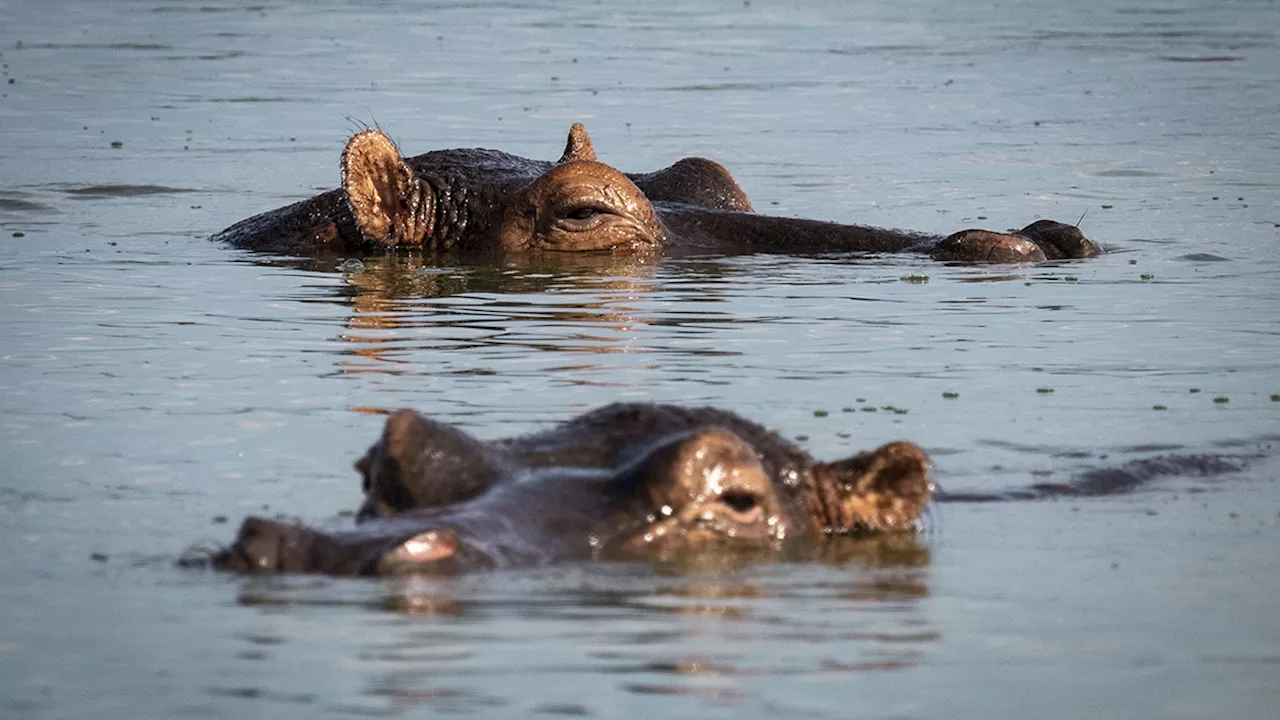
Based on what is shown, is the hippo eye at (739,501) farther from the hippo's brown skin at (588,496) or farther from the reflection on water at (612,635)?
the reflection on water at (612,635)

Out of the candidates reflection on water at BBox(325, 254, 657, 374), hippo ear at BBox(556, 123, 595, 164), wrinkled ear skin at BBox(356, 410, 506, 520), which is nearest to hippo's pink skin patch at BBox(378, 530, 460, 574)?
wrinkled ear skin at BBox(356, 410, 506, 520)

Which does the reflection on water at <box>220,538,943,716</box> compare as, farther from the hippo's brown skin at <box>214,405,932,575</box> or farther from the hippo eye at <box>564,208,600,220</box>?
the hippo eye at <box>564,208,600,220</box>

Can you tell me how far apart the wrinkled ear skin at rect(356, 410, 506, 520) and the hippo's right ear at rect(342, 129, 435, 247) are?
697 cm

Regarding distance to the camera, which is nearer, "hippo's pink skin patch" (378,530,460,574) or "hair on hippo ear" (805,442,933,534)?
"hippo's pink skin patch" (378,530,460,574)

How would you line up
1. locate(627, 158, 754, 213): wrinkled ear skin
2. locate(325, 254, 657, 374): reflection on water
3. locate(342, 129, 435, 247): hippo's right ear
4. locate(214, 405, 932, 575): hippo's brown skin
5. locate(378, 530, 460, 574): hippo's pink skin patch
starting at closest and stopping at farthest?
locate(378, 530, 460, 574): hippo's pink skin patch < locate(214, 405, 932, 575): hippo's brown skin < locate(325, 254, 657, 374): reflection on water < locate(342, 129, 435, 247): hippo's right ear < locate(627, 158, 754, 213): wrinkled ear skin

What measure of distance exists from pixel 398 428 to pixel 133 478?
5.53 ft

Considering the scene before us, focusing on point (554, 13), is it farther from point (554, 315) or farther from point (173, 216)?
point (554, 315)

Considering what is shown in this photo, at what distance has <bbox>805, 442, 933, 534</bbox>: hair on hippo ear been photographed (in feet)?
20.9

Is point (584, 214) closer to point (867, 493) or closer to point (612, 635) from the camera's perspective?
point (867, 493)

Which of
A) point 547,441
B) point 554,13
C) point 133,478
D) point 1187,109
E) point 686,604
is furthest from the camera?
point 554,13

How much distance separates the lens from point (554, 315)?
36.1 feet

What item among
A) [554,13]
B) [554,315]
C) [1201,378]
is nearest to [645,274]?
[554,315]

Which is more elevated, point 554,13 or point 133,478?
point 554,13

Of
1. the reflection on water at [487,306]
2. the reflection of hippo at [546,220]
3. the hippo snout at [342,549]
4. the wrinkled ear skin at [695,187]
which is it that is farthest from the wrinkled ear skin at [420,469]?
the wrinkled ear skin at [695,187]
